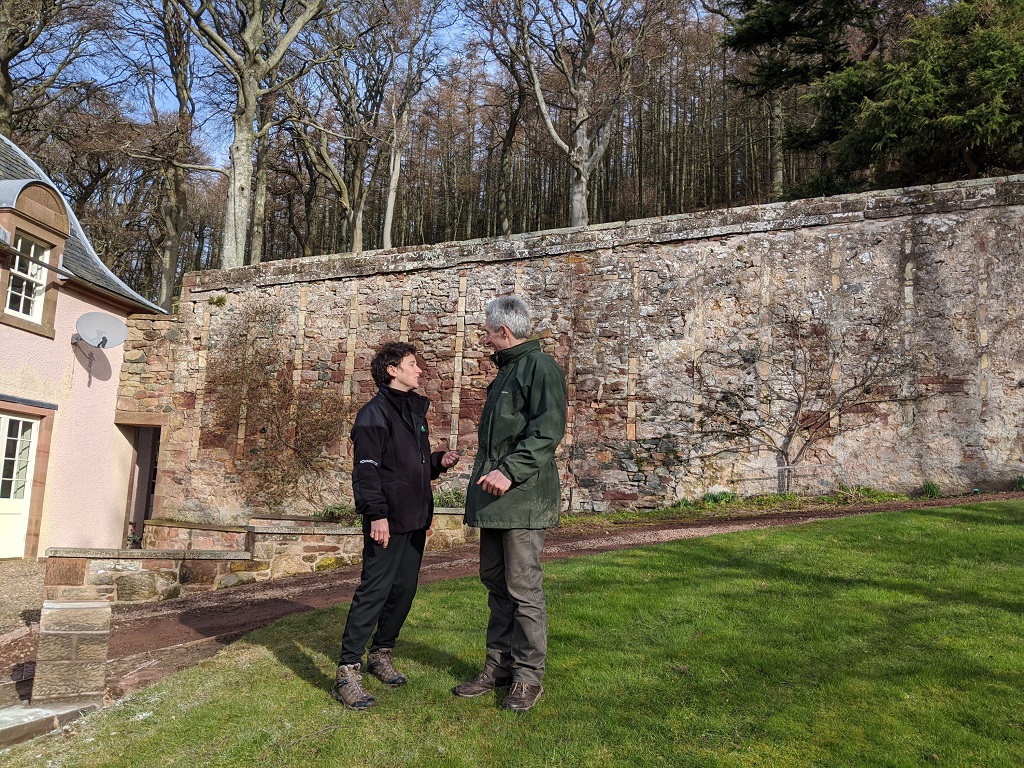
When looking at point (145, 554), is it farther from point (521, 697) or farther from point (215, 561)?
point (521, 697)

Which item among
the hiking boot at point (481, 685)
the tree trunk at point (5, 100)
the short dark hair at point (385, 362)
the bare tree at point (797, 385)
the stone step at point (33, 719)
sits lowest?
the stone step at point (33, 719)

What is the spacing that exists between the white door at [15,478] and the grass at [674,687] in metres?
8.57

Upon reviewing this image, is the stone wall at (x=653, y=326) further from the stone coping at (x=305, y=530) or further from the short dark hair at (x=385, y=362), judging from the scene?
the short dark hair at (x=385, y=362)

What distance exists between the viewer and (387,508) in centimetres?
391

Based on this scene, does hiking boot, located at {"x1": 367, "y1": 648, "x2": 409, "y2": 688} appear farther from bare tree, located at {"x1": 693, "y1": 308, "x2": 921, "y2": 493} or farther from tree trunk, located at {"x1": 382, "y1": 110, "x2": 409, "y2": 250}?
tree trunk, located at {"x1": 382, "y1": 110, "x2": 409, "y2": 250}

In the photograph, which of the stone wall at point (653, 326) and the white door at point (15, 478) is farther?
the white door at point (15, 478)

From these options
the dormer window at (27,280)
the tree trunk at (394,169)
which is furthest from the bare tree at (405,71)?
the dormer window at (27,280)

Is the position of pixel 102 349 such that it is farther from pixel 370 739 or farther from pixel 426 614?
pixel 370 739

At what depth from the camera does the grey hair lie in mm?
3852

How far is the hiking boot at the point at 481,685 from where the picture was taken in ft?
12.2

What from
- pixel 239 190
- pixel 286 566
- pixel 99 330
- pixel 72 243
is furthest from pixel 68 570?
pixel 239 190

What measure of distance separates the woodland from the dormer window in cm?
421

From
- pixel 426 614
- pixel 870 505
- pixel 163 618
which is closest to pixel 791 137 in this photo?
pixel 870 505

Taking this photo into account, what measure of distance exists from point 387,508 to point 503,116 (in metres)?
24.9
